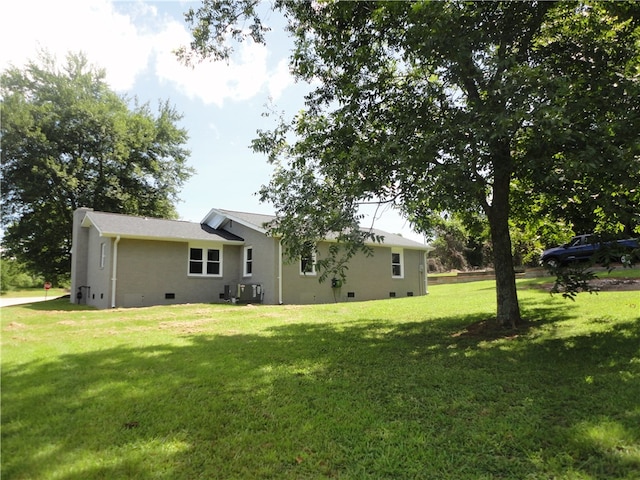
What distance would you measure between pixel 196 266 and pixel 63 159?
16.6m

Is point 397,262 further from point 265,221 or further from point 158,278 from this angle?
point 158,278

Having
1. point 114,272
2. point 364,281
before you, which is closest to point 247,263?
point 114,272

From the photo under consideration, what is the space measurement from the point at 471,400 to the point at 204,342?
504 centimetres

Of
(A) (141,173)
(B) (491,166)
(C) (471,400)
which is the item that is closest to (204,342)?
(C) (471,400)

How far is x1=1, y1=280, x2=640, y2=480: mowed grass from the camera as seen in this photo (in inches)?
122

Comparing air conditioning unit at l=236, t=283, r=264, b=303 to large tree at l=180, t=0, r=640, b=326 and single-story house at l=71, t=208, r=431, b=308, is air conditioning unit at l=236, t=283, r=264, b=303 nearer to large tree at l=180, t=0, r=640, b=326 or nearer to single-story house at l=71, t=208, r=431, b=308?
single-story house at l=71, t=208, r=431, b=308

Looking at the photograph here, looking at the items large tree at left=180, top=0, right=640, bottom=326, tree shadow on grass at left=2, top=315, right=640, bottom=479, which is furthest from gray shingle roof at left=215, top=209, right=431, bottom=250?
tree shadow on grass at left=2, top=315, right=640, bottom=479

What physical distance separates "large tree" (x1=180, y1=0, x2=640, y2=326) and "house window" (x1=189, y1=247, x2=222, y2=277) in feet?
34.6

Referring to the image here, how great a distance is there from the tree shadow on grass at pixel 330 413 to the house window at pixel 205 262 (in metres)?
10.9

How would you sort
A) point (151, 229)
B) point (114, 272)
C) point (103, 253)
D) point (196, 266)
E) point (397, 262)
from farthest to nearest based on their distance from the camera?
point (397, 262)
point (196, 266)
point (151, 229)
point (103, 253)
point (114, 272)

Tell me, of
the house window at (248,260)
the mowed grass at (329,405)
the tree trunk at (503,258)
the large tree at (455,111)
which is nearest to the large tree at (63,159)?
the house window at (248,260)

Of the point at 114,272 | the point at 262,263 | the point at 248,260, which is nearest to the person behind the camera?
the point at 114,272

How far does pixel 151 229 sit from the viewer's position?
16750 mm

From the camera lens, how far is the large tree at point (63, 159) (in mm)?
25203
